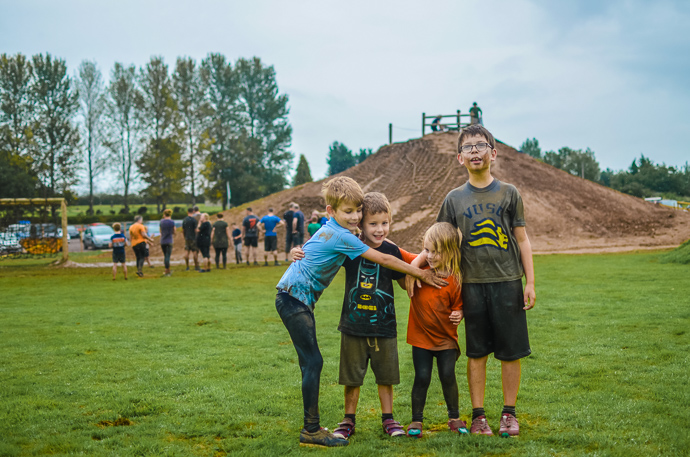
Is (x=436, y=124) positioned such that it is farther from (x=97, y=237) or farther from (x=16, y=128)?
(x=16, y=128)

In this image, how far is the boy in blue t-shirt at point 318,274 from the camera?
3.79 metres

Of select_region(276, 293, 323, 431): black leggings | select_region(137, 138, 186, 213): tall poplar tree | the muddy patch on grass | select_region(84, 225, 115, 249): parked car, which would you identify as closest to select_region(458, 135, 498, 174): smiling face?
select_region(276, 293, 323, 431): black leggings

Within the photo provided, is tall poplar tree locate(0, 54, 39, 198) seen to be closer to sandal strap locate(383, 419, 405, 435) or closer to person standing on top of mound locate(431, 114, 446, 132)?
person standing on top of mound locate(431, 114, 446, 132)

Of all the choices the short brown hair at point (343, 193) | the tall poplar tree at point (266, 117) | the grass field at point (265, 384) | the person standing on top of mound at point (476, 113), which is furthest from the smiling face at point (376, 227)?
the tall poplar tree at point (266, 117)

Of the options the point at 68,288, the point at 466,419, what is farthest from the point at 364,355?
the point at 68,288

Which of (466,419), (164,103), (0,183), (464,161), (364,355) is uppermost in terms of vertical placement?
(164,103)

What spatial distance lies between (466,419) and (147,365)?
143 inches

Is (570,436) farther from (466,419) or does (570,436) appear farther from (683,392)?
(683,392)

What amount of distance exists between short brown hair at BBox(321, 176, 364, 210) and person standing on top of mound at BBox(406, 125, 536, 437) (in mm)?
675

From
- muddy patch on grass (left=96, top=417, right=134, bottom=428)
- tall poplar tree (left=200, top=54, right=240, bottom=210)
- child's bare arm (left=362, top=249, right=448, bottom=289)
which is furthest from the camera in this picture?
tall poplar tree (left=200, top=54, right=240, bottom=210)

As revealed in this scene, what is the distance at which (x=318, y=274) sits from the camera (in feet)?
13.0

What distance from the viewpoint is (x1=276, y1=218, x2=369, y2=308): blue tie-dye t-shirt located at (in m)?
3.85

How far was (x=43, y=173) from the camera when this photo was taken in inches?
1837

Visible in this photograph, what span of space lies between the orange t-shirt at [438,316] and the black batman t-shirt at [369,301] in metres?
0.21
